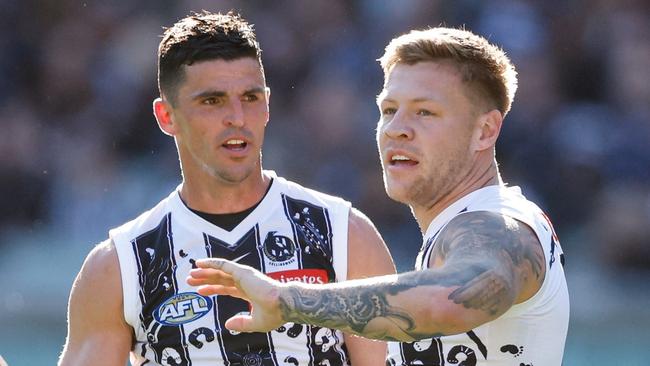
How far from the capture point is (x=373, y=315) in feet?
11.4

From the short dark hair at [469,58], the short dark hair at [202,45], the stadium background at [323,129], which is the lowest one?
the short dark hair at [469,58]

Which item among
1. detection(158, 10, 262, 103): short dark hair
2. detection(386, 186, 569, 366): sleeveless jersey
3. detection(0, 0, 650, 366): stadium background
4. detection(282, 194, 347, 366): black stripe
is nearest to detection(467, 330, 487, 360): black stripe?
detection(386, 186, 569, 366): sleeveless jersey

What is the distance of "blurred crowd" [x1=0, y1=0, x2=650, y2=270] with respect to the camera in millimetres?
10383

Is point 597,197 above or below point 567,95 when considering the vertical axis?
below

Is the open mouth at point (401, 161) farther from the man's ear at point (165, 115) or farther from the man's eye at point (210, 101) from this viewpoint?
the man's ear at point (165, 115)

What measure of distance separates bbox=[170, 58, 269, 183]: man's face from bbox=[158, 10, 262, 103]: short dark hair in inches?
1.3

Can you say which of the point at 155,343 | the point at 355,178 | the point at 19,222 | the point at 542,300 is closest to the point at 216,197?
the point at 155,343

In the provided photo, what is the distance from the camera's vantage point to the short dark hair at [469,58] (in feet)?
13.7

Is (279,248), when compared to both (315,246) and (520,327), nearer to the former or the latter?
(315,246)

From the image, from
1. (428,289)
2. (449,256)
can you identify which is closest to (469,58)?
(449,256)

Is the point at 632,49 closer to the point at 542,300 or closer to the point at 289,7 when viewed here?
the point at 289,7

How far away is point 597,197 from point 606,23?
1.72m

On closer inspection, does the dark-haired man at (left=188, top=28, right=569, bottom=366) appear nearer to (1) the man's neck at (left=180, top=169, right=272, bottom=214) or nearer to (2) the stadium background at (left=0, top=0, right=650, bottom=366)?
(1) the man's neck at (left=180, top=169, right=272, bottom=214)

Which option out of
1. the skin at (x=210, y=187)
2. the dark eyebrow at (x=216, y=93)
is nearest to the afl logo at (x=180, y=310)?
the skin at (x=210, y=187)
